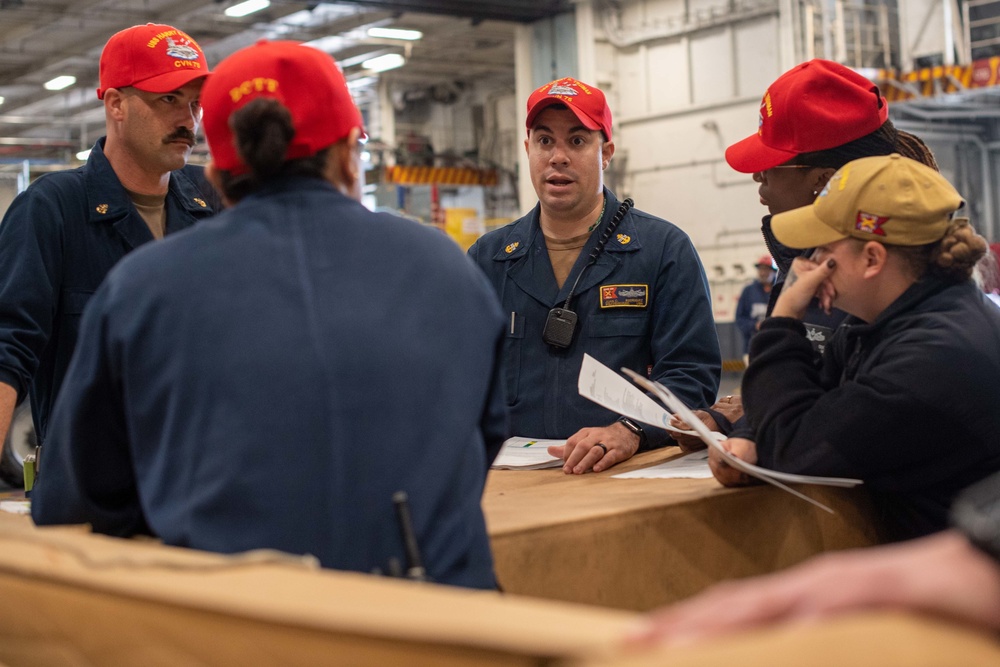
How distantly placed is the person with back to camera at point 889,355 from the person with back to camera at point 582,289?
70 centimetres

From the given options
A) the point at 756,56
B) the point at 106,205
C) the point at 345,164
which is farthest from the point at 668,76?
the point at 345,164

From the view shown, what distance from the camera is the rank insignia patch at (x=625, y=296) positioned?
2816 millimetres

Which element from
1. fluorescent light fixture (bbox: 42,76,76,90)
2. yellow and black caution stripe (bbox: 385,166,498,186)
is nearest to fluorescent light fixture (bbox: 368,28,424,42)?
yellow and black caution stripe (bbox: 385,166,498,186)

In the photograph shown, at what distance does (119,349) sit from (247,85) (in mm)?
359

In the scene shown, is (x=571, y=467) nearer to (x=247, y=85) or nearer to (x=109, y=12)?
(x=247, y=85)

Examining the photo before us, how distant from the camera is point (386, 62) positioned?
1599 centimetres

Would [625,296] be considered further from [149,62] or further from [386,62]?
[386,62]

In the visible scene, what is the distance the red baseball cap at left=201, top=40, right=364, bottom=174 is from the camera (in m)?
1.41

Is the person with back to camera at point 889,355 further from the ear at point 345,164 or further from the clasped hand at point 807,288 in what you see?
the ear at point 345,164

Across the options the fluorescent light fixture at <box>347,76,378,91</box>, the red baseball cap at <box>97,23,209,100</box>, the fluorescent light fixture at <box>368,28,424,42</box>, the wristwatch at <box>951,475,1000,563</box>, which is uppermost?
the fluorescent light fixture at <box>368,28,424,42</box>

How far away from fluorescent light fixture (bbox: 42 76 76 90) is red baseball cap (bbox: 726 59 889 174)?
17423 millimetres

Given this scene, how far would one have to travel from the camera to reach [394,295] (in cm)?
134

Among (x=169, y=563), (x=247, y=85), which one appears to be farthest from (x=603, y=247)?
(x=169, y=563)

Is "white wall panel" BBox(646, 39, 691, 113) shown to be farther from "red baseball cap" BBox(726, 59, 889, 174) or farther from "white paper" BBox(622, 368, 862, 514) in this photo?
"white paper" BBox(622, 368, 862, 514)
